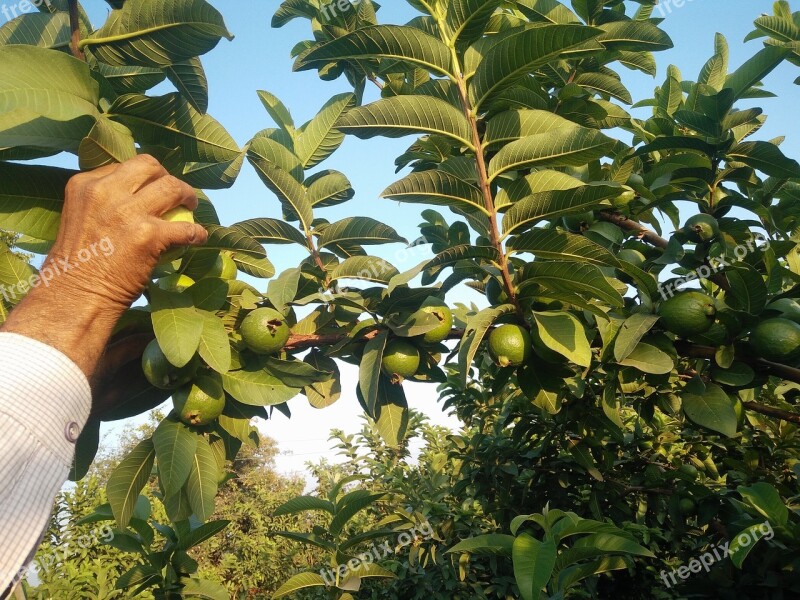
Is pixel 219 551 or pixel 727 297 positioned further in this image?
pixel 219 551

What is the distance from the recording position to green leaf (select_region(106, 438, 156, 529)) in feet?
4.29

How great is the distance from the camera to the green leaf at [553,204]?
1201mm

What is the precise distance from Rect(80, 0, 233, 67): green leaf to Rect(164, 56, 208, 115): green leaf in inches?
1.9

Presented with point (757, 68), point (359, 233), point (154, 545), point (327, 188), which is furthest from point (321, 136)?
point (154, 545)

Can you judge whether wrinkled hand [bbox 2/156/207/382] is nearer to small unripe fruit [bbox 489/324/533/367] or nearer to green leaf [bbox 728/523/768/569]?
small unripe fruit [bbox 489/324/533/367]

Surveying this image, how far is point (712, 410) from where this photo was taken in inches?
56.1

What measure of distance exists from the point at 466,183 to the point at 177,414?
31.6 inches

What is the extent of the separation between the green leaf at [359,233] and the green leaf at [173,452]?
22.4 inches

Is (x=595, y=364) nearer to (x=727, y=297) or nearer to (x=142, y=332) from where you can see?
(x=727, y=297)

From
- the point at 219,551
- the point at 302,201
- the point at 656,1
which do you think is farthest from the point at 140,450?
the point at 219,551

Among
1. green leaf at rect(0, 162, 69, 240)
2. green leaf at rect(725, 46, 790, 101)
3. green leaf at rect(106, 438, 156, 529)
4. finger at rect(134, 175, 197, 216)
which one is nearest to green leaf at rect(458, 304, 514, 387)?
finger at rect(134, 175, 197, 216)

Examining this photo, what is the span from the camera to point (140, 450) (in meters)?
1.36

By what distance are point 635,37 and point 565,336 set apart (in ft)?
3.41

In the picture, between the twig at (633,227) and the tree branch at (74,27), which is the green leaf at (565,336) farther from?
the tree branch at (74,27)
